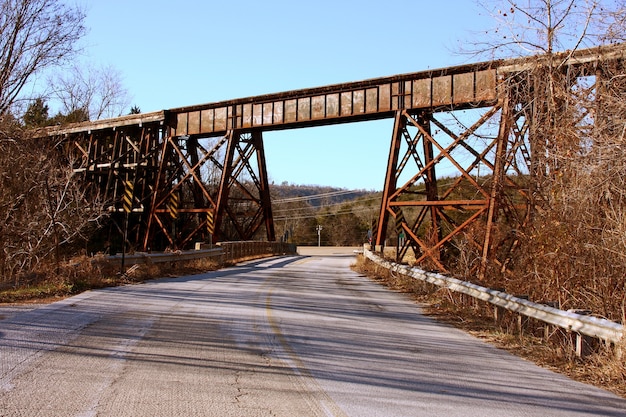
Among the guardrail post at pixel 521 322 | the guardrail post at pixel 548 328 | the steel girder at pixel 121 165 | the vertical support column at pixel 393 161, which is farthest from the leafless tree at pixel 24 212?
the guardrail post at pixel 548 328

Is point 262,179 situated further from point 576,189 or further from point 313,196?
point 313,196

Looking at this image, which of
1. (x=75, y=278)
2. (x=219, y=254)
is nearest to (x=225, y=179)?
(x=219, y=254)

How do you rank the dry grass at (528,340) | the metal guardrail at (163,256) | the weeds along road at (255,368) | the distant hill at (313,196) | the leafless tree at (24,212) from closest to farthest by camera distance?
the weeds along road at (255,368)
the dry grass at (528,340)
the leafless tree at (24,212)
the metal guardrail at (163,256)
the distant hill at (313,196)

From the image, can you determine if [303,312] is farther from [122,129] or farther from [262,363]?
[122,129]

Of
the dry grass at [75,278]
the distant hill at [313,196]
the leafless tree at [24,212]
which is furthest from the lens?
Result: the distant hill at [313,196]

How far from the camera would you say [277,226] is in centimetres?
10844

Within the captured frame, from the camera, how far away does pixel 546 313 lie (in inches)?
333

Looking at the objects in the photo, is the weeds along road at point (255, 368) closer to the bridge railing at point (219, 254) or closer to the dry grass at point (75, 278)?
the dry grass at point (75, 278)

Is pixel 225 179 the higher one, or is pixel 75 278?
pixel 225 179

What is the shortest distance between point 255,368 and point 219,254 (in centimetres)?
2027

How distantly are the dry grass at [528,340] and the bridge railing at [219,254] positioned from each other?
8.93 meters

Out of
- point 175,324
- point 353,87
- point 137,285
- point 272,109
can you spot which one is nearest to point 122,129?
point 272,109

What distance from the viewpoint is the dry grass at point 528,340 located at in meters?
6.88

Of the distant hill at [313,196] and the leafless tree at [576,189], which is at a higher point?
the distant hill at [313,196]
